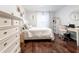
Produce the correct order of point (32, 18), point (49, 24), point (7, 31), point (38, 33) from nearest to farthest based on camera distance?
1. point (7, 31)
2. point (32, 18)
3. point (49, 24)
4. point (38, 33)

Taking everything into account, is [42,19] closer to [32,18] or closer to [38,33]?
[32,18]

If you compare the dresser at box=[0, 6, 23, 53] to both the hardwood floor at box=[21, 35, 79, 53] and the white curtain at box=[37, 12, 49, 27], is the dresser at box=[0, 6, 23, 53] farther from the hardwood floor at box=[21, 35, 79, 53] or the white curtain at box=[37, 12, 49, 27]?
the white curtain at box=[37, 12, 49, 27]

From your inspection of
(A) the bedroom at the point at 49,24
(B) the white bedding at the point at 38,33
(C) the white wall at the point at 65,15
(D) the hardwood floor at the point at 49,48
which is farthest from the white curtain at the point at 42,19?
(D) the hardwood floor at the point at 49,48

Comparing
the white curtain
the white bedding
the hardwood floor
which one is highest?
the white curtain

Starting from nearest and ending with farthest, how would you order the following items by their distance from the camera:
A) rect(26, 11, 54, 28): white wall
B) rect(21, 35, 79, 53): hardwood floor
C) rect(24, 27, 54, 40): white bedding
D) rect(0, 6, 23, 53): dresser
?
rect(0, 6, 23, 53): dresser < rect(21, 35, 79, 53): hardwood floor < rect(26, 11, 54, 28): white wall < rect(24, 27, 54, 40): white bedding

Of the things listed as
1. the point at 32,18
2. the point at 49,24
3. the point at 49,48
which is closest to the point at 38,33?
the point at 49,24

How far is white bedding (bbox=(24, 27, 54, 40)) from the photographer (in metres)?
3.99

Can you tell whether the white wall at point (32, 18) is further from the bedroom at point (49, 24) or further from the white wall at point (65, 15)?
the white wall at point (65, 15)

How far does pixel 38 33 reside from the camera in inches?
162

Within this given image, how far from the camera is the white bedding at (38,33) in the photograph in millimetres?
3994

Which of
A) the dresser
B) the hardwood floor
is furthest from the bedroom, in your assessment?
the dresser
